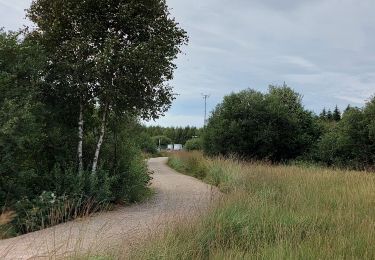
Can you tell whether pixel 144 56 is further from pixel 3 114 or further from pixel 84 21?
pixel 3 114

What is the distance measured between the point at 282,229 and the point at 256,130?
23.0m

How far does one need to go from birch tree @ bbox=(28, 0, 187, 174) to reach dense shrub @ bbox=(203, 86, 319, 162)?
17209 millimetres

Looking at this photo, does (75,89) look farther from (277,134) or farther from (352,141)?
(352,141)

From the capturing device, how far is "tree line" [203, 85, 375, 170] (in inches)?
1105

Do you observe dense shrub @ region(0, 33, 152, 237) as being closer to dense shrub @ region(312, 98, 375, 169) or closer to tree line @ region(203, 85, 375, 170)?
tree line @ region(203, 85, 375, 170)

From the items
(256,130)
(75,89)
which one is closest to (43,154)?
(75,89)

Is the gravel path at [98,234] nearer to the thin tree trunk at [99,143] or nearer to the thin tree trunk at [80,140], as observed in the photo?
the thin tree trunk at [99,143]

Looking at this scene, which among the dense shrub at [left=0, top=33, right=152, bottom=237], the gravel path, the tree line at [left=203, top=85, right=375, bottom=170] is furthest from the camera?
the tree line at [left=203, top=85, right=375, bottom=170]

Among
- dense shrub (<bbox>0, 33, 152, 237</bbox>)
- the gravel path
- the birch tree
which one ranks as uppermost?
the birch tree

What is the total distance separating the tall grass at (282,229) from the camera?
19.1ft

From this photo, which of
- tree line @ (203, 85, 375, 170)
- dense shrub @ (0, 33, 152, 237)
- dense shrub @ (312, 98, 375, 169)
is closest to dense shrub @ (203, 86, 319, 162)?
tree line @ (203, 85, 375, 170)

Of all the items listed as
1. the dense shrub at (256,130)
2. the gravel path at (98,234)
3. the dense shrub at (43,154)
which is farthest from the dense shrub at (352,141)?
the gravel path at (98,234)

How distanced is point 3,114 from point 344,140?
74.3ft

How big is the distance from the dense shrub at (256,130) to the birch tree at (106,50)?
17.2m
